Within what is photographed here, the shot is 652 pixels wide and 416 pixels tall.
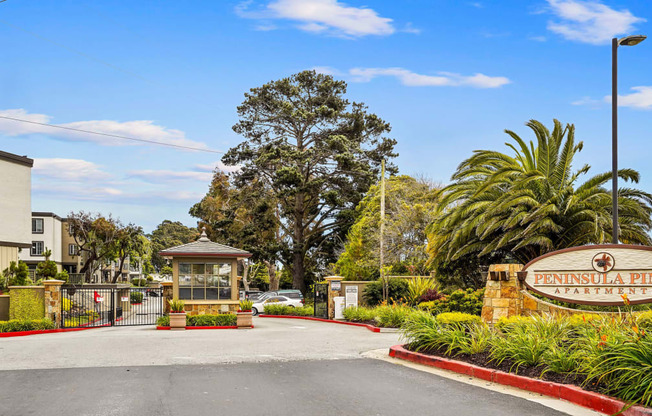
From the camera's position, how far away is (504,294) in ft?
44.3

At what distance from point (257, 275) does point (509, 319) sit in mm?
62841

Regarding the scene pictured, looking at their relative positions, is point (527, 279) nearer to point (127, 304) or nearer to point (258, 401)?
point (258, 401)

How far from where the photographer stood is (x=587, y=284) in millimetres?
12469

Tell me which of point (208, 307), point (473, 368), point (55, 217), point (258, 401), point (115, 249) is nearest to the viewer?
point (258, 401)

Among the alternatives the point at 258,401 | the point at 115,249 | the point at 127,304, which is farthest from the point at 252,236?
the point at 258,401

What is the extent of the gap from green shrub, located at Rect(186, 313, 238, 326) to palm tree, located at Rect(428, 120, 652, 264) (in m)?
8.88

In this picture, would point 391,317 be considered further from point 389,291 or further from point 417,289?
point 389,291

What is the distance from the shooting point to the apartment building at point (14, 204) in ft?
127

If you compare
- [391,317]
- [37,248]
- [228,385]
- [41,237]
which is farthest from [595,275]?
A: [37,248]

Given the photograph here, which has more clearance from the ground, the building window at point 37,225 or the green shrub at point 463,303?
the building window at point 37,225

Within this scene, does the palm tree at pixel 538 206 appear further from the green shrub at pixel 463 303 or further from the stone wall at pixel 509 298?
the stone wall at pixel 509 298

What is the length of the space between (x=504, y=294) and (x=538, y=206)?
8.00 m

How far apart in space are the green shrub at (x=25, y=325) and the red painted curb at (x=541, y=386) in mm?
17806

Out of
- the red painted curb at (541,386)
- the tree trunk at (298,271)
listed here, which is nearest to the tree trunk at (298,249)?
the tree trunk at (298,271)
